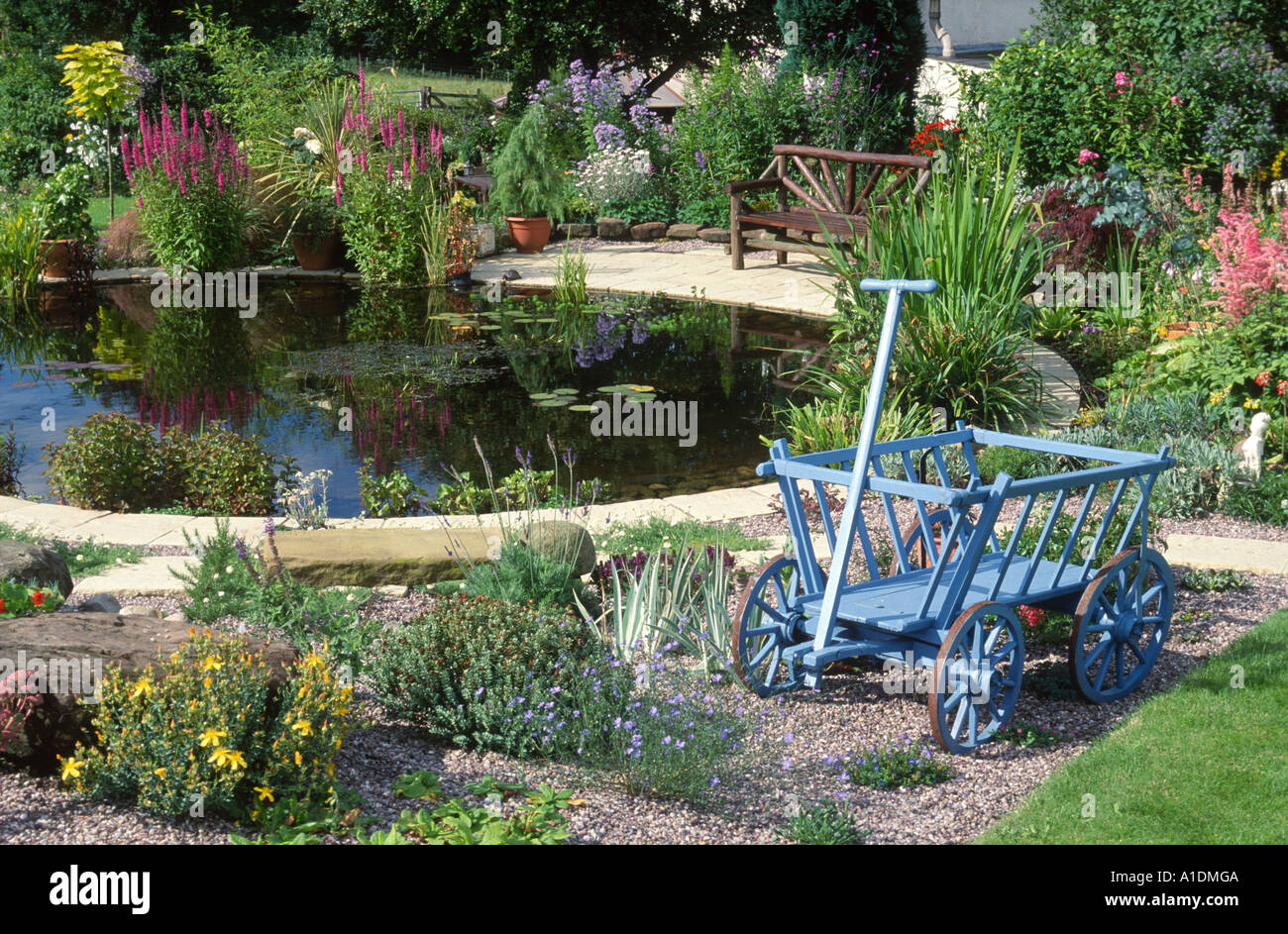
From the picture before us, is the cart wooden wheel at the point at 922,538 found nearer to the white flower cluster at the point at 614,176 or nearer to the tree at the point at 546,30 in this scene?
the white flower cluster at the point at 614,176

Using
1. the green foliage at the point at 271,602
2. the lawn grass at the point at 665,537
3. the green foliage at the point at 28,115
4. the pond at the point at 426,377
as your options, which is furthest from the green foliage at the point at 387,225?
the green foliage at the point at 271,602

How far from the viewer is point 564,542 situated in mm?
4816

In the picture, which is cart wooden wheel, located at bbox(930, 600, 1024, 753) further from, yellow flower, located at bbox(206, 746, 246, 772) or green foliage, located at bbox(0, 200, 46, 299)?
green foliage, located at bbox(0, 200, 46, 299)

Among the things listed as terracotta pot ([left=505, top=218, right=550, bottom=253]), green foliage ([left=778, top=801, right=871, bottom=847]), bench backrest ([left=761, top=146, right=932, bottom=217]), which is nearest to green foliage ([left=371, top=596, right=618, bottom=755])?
green foliage ([left=778, top=801, right=871, bottom=847])

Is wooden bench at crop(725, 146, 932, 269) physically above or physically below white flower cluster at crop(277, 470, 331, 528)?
above

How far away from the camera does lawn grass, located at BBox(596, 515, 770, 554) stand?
213 inches

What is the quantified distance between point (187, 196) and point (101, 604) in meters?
8.50

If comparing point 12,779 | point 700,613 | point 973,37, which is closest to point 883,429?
point 700,613

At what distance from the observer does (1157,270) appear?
9086 millimetres

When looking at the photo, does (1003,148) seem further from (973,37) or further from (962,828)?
(973,37)

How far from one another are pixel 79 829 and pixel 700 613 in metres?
2.15

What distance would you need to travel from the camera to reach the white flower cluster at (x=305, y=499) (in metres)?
5.76

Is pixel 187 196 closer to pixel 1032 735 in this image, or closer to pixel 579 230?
pixel 579 230

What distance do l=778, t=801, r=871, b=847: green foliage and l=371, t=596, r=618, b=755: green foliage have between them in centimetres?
81
